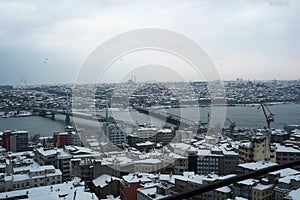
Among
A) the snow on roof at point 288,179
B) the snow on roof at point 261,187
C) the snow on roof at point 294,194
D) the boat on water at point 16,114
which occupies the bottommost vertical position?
the boat on water at point 16,114

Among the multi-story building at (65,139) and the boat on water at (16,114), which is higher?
the multi-story building at (65,139)

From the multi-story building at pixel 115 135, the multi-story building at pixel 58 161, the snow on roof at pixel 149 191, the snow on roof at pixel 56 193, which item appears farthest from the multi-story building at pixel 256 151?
the multi-story building at pixel 115 135

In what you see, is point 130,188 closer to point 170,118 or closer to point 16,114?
point 170,118

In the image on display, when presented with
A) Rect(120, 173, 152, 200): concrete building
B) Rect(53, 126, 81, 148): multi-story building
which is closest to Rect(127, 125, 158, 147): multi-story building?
Rect(53, 126, 81, 148): multi-story building

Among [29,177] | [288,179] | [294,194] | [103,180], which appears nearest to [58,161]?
[29,177]

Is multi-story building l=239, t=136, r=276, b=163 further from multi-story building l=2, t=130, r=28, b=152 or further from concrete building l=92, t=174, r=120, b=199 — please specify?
multi-story building l=2, t=130, r=28, b=152

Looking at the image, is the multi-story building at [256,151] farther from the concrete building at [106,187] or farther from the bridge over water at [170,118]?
the bridge over water at [170,118]

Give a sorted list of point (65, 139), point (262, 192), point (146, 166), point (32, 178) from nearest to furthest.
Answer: point (262, 192), point (32, 178), point (146, 166), point (65, 139)
